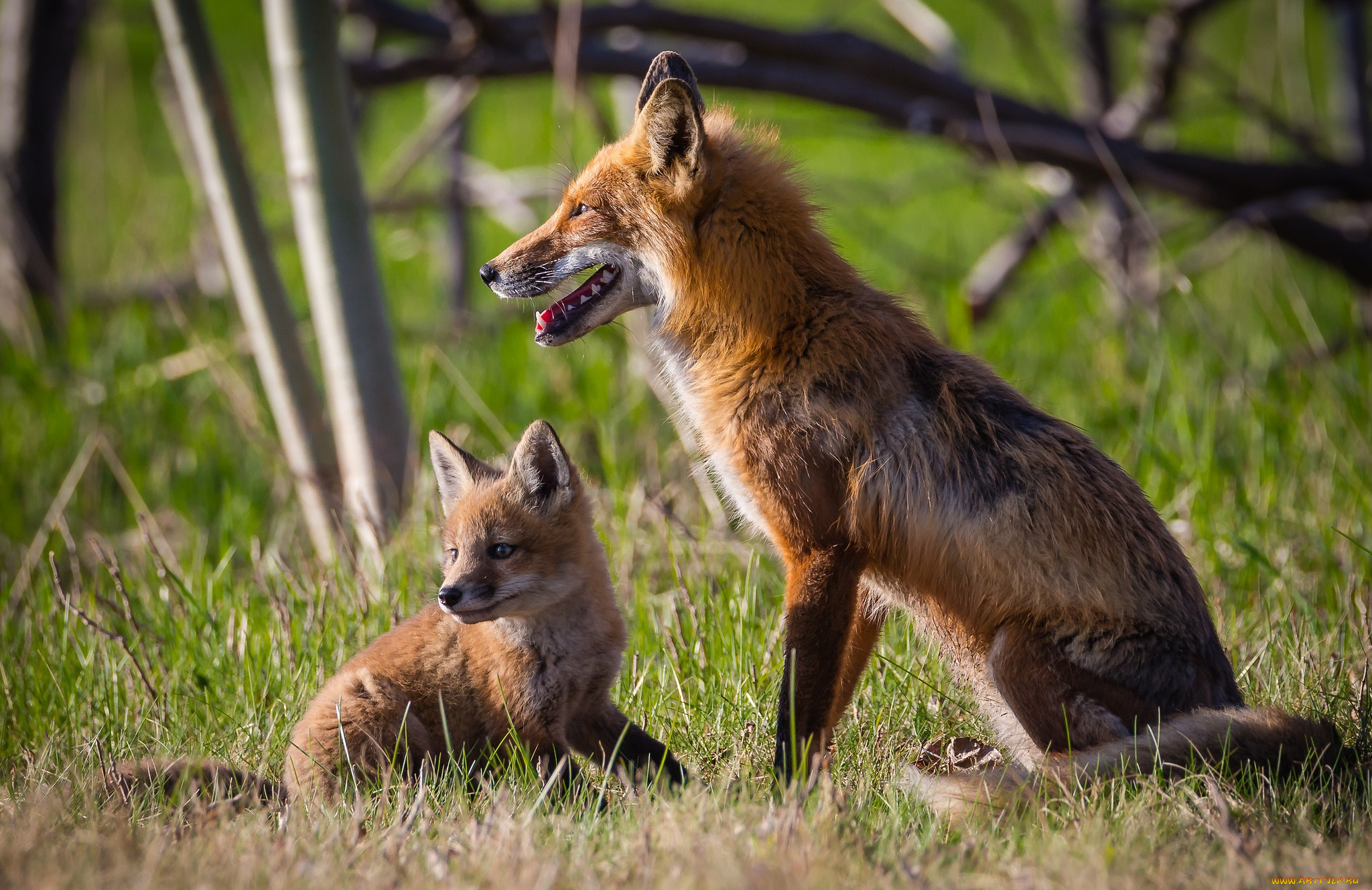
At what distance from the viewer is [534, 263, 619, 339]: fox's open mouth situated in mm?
3516

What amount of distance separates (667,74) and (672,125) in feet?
1.38

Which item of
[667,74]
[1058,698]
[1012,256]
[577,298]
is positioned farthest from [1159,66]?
[1058,698]

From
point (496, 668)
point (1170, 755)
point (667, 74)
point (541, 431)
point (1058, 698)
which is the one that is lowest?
point (1170, 755)

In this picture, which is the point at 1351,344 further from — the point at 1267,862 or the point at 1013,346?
the point at 1267,862

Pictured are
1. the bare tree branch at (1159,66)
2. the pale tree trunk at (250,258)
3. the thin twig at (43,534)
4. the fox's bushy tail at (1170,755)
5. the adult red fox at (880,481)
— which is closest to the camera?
the fox's bushy tail at (1170,755)

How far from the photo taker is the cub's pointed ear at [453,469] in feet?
12.2

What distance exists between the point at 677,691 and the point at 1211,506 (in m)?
3.00

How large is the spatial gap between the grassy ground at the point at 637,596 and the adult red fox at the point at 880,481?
265 millimetres

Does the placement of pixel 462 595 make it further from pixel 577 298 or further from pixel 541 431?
pixel 577 298

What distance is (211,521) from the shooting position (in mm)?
6516

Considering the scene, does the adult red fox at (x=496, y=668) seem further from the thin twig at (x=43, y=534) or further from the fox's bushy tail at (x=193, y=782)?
the thin twig at (x=43, y=534)

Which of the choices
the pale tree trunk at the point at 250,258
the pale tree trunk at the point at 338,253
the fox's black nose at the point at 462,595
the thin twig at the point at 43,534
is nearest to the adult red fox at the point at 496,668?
the fox's black nose at the point at 462,595

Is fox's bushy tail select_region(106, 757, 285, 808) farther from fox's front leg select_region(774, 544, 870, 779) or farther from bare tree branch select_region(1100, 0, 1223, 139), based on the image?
bare tree branch select_region(1100, 0, 1223, 139)

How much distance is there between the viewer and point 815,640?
3117mm
